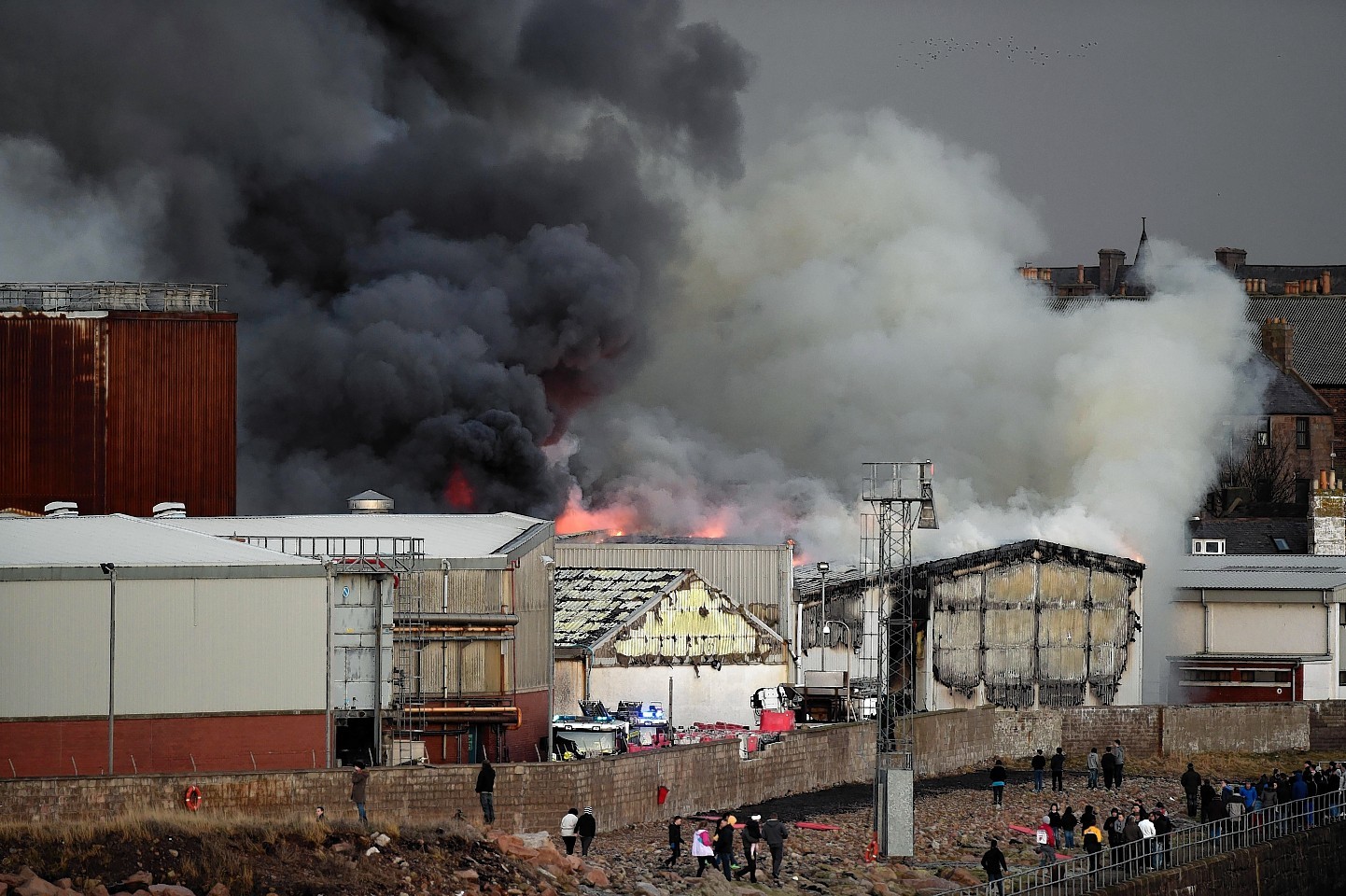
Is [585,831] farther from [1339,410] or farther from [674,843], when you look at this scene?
[1339,410]

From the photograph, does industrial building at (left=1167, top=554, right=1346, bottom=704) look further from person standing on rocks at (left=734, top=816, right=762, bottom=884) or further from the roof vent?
person standing on rocks at (left=734, top=816, right=762, bottom=884)

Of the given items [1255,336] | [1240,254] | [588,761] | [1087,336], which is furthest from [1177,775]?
[1240,254]

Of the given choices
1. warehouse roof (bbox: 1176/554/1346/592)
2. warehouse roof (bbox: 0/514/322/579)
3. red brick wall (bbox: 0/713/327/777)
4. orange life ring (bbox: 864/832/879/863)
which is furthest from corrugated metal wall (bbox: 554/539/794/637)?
red brick wall (bbox: 0/713/327/777)

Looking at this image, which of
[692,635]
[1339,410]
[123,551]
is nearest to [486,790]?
[123,551]

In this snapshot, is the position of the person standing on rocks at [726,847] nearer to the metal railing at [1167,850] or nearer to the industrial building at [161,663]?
the metal railing at [1167,850]

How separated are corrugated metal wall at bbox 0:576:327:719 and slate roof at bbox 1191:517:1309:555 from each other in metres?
39.3

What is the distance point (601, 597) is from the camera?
49438mm

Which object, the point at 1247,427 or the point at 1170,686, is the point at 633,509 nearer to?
the point at 1170,686

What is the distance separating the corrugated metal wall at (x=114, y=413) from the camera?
48.7 metres

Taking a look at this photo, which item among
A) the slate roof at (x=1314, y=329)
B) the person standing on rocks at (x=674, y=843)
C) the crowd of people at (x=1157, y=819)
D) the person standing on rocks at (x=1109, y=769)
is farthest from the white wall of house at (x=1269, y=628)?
the slate roof at (x=1314, y=329)

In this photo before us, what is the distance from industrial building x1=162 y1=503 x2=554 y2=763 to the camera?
36406 millimetres

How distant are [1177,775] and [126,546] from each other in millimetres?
23105

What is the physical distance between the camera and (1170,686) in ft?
186

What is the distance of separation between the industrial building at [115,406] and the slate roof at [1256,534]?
3102 centimetres
